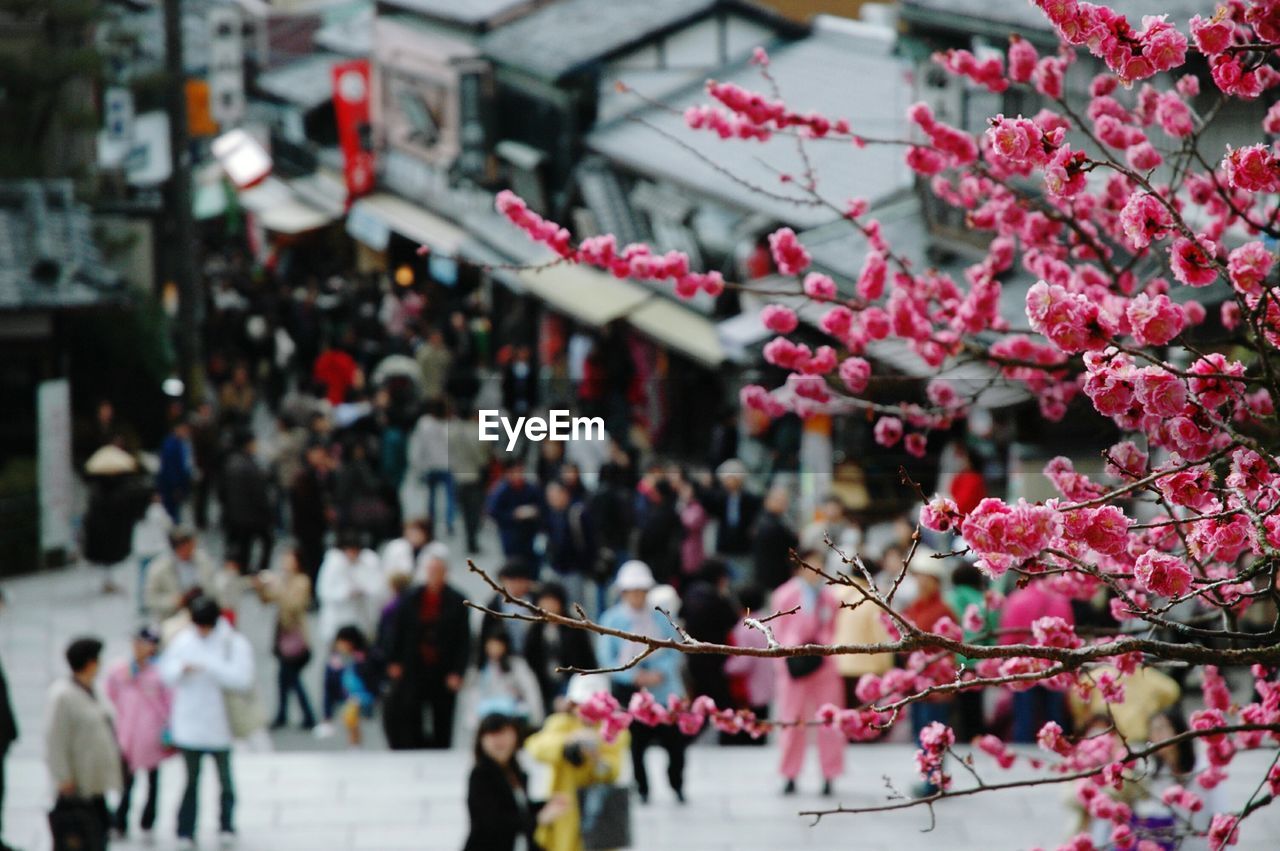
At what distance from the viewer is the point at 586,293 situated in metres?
26.1

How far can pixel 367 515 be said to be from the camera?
61.5 ft

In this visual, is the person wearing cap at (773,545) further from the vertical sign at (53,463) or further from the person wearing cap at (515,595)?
the vertical sign at (53,463)

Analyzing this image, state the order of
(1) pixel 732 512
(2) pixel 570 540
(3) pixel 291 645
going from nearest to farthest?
(3) pixel 291 645 → (2) pixel 570 540 → (1) pixel 732 512

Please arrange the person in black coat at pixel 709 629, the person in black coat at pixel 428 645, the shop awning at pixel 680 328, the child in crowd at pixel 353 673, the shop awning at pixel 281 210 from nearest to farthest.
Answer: the person in black coat at pixel 709 629
the person in black coat at pixel 428 645
the child in crowd at pixel 353 673
the shop awning at pixel 680 328
the shop awning at pixel 281 210

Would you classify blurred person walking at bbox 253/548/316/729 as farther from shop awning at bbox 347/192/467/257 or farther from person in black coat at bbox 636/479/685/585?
shop awning at bbox 347/192/467/257

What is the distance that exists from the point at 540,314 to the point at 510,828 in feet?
62.1

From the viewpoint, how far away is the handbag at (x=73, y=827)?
1103cm

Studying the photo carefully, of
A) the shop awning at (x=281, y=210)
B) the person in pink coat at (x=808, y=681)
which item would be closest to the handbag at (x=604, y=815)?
the person in pink coat at (x=808, y=681)

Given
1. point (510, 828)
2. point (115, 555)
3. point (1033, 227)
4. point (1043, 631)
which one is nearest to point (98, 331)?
point (115, 555)

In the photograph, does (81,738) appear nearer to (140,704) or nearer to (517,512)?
(140,704)

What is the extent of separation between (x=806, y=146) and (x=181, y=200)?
7.16m

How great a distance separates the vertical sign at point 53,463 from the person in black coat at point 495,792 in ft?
38.6

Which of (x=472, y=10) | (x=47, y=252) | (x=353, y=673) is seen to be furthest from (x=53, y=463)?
(x=472, y=10)

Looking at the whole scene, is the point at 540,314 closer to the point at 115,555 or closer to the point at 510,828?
the point at 115,555
